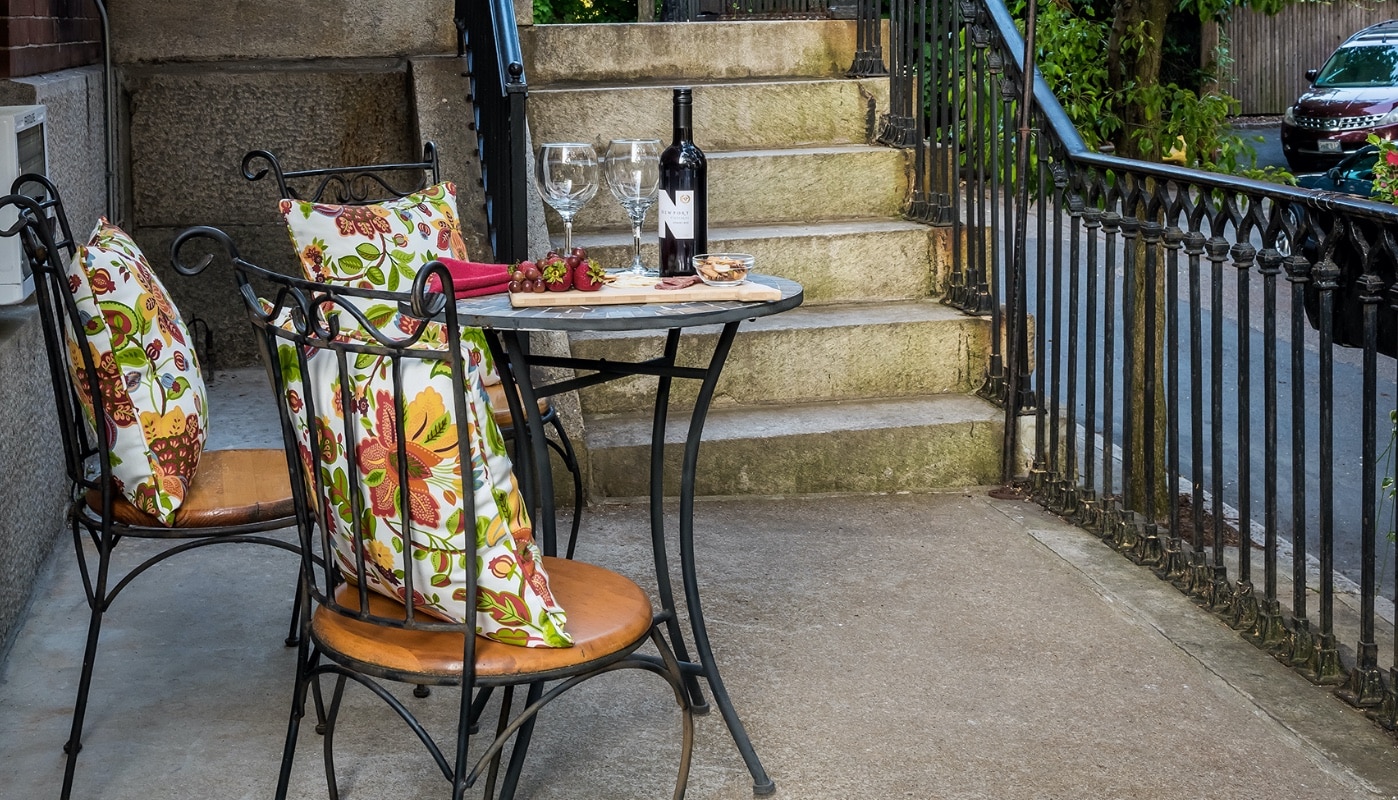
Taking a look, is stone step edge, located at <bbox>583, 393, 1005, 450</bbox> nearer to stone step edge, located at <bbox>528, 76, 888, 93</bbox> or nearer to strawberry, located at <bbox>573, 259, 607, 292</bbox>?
stone step edge, located at <bbox>528, 76, 888, 93</bbox>

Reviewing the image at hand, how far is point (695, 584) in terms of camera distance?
293cm

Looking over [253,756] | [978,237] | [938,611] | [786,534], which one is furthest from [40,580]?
[978,237]

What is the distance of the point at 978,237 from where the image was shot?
5.03 metres

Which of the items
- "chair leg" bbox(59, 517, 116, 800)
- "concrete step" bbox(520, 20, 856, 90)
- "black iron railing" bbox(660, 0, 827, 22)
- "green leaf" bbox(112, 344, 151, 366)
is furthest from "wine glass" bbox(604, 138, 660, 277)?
"black iron railing" bbox(660, 0, 827, 22)

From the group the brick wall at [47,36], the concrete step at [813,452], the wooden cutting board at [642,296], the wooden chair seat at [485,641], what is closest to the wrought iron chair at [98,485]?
the wooden chair seat at [485,641]

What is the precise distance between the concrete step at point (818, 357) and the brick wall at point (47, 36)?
6.03ft

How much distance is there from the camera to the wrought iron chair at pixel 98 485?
2.65 meters

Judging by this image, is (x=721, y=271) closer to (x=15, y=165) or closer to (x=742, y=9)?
(x=15, y=165)

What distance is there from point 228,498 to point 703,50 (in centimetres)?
394

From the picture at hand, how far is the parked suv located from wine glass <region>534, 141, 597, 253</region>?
1508cm

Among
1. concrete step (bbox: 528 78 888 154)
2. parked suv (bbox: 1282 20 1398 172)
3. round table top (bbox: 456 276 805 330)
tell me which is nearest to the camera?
round table top (bbox: 456 276 805 330)

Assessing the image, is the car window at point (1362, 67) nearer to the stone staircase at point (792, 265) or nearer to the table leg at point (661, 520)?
the stone staircase at point (792, 265)

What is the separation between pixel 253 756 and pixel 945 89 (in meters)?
3.48

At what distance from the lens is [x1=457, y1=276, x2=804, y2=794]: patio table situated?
2527 mm
